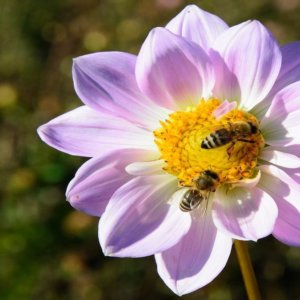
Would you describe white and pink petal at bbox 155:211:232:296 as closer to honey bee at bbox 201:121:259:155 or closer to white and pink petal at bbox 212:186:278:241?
white and pink petal at bbox 212:186:278:241

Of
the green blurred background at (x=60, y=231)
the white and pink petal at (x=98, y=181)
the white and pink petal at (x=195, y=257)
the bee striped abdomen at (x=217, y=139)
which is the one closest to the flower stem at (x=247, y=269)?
the white and pink petal at (x=195, y=257)

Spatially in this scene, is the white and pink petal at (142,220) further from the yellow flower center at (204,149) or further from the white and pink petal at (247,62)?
the white and pink petal at (247,62)

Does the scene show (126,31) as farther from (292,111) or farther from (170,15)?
(292,111)

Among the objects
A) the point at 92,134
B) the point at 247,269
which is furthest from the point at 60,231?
the point at 247,269

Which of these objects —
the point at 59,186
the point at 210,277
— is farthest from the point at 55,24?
the point at 210,277

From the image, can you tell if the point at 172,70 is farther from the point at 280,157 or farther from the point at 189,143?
the point at 280,157

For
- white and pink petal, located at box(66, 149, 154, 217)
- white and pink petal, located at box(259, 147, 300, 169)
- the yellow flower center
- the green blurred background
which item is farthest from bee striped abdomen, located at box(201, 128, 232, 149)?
the green blurred background
